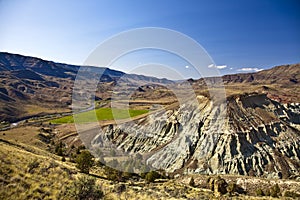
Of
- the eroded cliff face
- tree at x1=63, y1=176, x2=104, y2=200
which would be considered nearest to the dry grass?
tree at x1=63, y1=176, x2=104, y2=200

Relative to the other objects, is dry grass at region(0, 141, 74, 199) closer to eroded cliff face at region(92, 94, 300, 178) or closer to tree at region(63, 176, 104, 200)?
tree at region(63, 176, 104, 200)

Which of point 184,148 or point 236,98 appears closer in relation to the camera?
point 184,148

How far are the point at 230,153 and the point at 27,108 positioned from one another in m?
111

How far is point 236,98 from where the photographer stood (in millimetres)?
48156

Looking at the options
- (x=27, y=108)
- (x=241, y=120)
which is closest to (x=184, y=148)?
(x=241, y=120)

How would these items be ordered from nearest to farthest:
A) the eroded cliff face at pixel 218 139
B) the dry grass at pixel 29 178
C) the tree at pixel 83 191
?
the dry grass at pixel 29 178
the tree at pixel 83 191
the eroded cliff face at pixel 218 139

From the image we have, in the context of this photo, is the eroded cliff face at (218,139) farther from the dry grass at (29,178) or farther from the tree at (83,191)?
the tree at (83,191)

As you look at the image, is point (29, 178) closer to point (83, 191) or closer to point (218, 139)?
point (83, 191)

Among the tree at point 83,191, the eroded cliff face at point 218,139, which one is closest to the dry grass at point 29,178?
the tree at point 83,191

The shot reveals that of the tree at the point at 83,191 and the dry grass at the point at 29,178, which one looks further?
the tree at the point at 83,191

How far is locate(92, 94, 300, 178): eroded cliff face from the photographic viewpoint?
40.1m

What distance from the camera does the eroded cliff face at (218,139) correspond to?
132ft

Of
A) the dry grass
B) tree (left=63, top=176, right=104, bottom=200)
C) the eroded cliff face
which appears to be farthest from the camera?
the eroded cliff face

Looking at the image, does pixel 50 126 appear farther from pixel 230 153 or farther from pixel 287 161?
pixel 287 161
